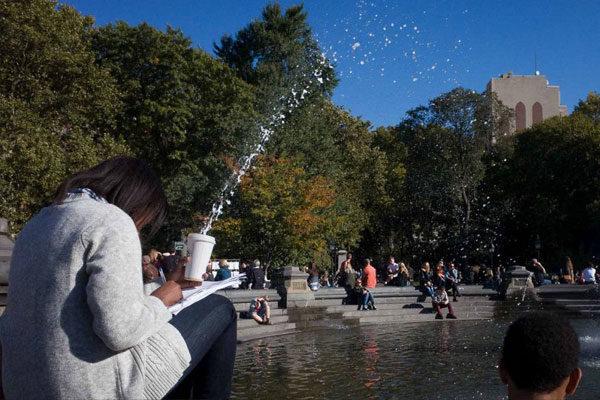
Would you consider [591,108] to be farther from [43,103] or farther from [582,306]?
[43,103]

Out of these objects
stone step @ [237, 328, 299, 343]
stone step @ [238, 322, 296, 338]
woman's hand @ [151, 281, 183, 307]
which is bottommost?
stone step @ [237, 328, 299, 343]

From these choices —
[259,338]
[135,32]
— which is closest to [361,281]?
[259,338]

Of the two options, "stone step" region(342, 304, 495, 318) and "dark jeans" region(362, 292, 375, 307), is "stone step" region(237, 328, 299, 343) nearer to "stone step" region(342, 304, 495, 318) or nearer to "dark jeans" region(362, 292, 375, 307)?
"stone step" region(342, 304, 495, 318)

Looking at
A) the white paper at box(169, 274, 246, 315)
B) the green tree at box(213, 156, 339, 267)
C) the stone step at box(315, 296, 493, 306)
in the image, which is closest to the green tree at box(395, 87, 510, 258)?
the green tree at box(213, 156, 339, 267)

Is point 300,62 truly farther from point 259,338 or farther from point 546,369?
point 546,369

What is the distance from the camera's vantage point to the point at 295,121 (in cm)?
3991

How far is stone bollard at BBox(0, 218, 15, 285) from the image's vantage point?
24.7 ft

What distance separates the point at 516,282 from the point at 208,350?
22.8m

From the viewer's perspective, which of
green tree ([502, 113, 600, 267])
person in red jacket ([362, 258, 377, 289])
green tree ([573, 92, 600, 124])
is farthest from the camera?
green tree ([573, 92, 600, 124])

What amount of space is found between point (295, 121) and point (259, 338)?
85.7 feet

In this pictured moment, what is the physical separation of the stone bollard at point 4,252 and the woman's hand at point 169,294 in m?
5.44

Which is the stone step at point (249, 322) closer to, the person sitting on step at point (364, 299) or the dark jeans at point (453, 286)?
the person sitting on step at point (364, 299)

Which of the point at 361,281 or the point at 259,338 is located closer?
the point at 259,338

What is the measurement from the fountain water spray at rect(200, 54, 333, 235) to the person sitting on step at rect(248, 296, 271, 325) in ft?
61.1
